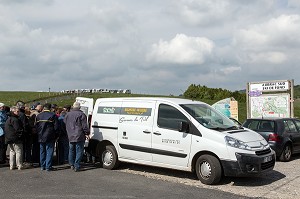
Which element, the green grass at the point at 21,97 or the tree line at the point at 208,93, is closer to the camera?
the green grass at the point at 21,97

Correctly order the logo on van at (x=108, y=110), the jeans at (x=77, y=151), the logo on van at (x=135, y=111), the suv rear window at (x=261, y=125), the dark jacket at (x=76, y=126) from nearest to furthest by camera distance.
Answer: the logo on van at (x=135, y=111) < the dark jacket at (x=76, y=126) < the jeans at (x=77, y=151) < the logo on van at (x=108, y=110) < the suv rear window at (x=261, y=125)

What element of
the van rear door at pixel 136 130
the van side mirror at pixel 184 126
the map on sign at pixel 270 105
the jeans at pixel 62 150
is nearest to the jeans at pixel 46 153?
the jeans at pixel 62 150

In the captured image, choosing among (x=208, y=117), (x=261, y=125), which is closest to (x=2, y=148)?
(x=208, y=117)

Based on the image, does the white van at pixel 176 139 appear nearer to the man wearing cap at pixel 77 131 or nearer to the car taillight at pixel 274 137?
the man wearing cap at pixel 77 131

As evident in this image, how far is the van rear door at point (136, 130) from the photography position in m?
9.62

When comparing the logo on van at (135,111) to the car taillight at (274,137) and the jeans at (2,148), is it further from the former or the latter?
the car taillight at (274,137)

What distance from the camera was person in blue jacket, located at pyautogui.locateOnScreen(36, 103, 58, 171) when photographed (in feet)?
33.0

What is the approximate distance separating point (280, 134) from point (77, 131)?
6.36 meters

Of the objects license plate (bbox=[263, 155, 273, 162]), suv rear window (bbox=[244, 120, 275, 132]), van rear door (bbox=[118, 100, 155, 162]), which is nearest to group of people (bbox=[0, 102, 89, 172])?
van rear door (bbox=[118, 100, 155, 162])

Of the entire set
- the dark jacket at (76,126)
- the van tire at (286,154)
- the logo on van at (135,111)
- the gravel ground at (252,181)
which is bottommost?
the gravel ground at (252,181)

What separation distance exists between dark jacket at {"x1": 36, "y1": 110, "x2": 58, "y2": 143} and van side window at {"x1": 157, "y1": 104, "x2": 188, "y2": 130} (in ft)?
9.60

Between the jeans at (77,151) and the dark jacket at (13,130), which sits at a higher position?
the dark jacket at (13,130)

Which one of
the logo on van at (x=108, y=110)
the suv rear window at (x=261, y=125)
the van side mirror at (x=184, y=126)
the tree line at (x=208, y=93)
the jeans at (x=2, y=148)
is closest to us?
the van side mirror at (x=184, y=126)

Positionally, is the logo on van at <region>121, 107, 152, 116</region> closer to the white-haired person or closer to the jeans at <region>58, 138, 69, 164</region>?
the jeans at <region>58, 138, 69, 164</region>
